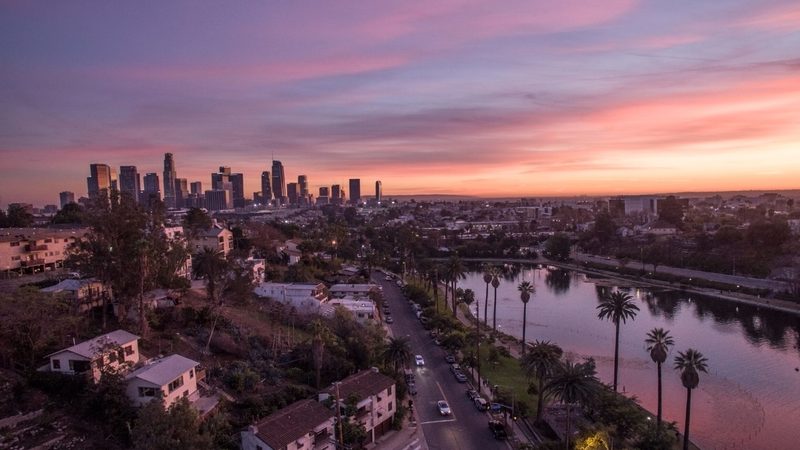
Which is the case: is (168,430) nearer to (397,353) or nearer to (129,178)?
(397,353)

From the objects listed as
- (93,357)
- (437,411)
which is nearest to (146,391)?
(93,357)

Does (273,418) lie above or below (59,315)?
below

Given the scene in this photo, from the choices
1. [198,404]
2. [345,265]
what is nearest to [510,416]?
[198,404]

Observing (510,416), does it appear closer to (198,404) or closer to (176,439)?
(198,404)

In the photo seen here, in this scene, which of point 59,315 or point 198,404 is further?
point 59,315

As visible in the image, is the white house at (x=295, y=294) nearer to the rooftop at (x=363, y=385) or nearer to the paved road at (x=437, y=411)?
the paved road at (x=437, y=411)

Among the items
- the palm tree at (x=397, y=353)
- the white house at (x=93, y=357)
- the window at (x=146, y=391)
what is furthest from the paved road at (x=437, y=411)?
the white house at (x=93, y=357)
